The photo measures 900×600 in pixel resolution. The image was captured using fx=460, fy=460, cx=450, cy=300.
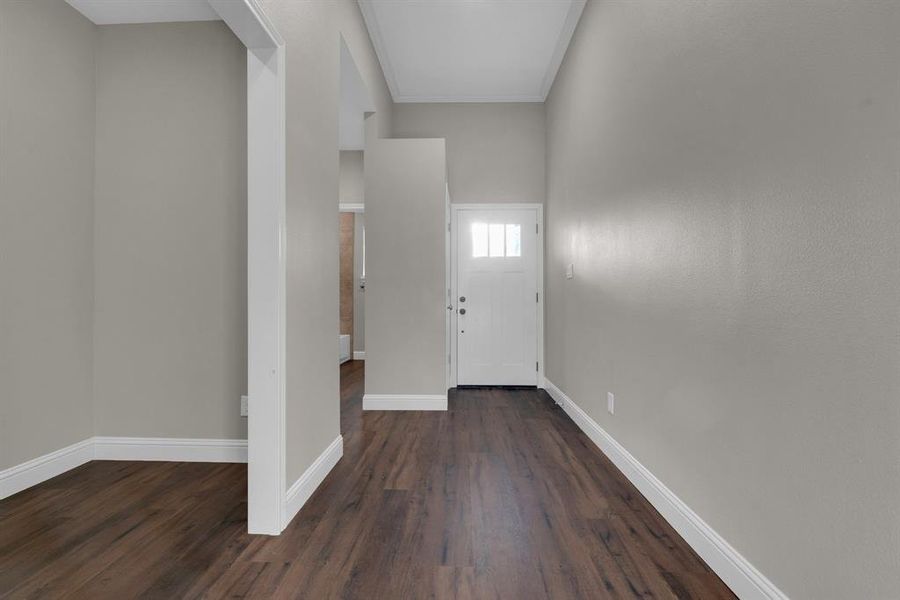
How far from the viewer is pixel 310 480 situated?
86.0 inches

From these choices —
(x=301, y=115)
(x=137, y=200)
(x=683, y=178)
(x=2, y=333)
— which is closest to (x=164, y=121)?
(x=137, y=200)

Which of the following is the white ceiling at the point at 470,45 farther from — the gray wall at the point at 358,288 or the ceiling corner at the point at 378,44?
the gray wall at the point at 358,288

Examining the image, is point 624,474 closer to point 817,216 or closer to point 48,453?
point 817,216

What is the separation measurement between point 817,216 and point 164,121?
312 centimetres

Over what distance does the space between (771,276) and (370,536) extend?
1.67 meters

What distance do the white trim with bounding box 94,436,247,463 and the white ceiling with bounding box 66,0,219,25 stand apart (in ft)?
7.87

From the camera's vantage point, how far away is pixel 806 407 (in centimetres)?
120

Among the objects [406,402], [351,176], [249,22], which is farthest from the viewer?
[351,176]

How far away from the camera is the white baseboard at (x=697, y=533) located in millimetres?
1387

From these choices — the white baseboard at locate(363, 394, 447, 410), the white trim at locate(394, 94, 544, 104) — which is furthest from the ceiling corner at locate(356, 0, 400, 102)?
the white baseboard at locate(363, 394, 447, 410)

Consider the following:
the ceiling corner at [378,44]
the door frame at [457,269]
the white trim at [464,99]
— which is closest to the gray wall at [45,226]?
the ceiling corner at [378,44]

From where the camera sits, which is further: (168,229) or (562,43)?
(562,43)

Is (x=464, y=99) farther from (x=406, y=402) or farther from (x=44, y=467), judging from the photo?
(x=44, y=467)

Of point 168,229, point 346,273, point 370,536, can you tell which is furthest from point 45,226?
point 346,273
